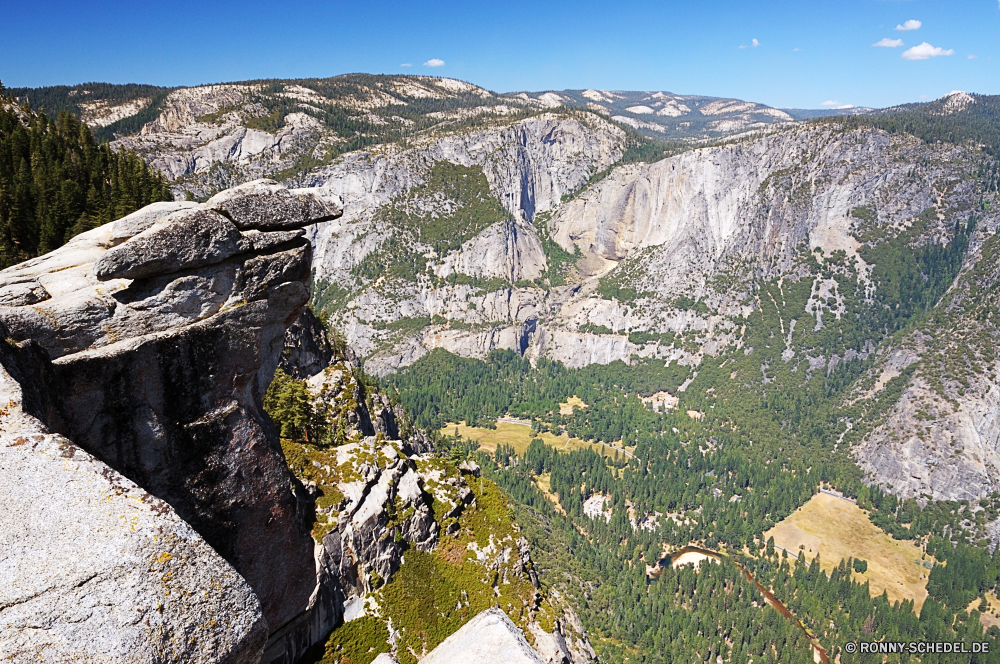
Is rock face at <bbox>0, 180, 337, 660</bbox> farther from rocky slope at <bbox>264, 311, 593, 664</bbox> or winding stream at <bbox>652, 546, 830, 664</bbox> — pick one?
winding stream at <bbox>652, 546, 830, 664</bbox>

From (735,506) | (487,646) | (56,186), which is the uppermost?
(56,186)

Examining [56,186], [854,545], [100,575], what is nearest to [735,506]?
[854,545]

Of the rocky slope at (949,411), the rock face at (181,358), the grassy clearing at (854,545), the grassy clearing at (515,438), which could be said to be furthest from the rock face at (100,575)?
the rocky slope at (949,411)

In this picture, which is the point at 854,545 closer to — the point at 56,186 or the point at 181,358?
the point at 181,358

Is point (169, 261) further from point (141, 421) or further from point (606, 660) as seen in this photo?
point (606, 660)

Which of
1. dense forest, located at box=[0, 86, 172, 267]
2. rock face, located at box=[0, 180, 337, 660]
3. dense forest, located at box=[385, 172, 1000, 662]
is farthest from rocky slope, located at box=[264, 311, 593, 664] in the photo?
dense forest, located at box=[385, 172, 1000, 662]

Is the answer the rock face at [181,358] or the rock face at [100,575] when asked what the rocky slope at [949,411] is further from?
the rock face at [100,575]

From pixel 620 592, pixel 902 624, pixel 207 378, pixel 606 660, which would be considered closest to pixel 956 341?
pixel 902 624
